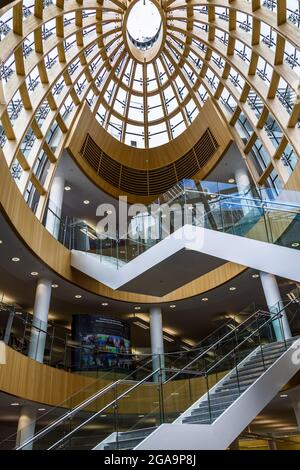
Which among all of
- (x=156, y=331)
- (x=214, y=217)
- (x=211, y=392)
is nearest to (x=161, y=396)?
(x=211, y=392)

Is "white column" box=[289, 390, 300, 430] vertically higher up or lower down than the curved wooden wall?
lower down

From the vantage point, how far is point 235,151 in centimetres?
2319

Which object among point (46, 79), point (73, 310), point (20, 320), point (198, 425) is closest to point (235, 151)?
point (46, 79)

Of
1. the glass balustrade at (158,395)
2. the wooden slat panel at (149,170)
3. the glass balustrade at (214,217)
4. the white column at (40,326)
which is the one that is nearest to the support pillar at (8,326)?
the white column at (40,326)

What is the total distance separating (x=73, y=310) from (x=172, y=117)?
46.3 feet

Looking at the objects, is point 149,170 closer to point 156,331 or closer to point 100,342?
point 156,331

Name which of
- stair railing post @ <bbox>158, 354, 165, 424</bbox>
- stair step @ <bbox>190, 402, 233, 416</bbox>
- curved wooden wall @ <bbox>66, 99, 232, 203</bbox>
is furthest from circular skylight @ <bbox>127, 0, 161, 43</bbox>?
stair step @ <bbox>190, 402, 233, 416</bbox>

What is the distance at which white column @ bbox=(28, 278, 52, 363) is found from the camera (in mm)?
15500

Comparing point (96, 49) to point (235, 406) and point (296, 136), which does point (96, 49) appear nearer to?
point (296, 136)

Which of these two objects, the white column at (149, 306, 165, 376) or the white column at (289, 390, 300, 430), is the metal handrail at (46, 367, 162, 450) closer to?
the white column at (289, 390, 300, 430)

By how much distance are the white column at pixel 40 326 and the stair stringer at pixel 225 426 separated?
25.0ft

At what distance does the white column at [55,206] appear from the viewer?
1894 cm

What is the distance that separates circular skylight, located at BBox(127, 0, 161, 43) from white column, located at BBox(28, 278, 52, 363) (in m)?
16.0

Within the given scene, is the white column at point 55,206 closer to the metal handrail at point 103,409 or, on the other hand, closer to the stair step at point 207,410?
the metal handrail at point 103,409
